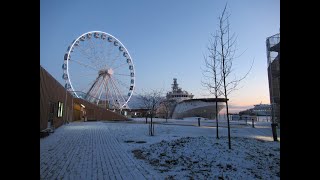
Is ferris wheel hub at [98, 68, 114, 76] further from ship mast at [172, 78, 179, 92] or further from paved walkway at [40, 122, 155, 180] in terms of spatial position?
ship mast at [172, 78, 179, 92]

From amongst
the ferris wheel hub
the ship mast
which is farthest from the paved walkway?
the ship mast

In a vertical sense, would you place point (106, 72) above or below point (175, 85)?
below

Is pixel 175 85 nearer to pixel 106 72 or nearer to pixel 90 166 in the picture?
pixel 106 72

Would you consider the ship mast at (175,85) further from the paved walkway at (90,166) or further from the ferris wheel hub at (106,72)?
the paved walkway at (90,166)

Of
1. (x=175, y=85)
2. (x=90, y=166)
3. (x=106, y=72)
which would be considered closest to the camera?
(x=90, y=166)

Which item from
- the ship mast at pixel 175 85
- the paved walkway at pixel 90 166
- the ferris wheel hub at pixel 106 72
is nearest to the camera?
the paved walkway at pixel 90 166

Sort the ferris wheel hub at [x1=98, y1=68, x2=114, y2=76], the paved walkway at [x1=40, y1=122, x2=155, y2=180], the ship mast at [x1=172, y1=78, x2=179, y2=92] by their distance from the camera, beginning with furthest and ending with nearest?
the ship mast at [x1=172, y1=78, x2=179, y2=92] < the ferris wheel hub at [x1=98, y1=68, x2=114, y2=76] < the paved walkway at [x1=40, y1=122, x2=155, y2=180]

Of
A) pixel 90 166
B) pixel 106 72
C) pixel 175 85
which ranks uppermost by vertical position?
pixel 175 85

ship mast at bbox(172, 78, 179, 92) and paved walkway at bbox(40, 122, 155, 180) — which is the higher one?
ship mast at bbox(172, 78, 179, 92)

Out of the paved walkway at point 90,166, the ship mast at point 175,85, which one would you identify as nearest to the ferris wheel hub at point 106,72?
the paved walkway at point 90,166

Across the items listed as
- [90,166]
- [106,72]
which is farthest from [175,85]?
[90,166]

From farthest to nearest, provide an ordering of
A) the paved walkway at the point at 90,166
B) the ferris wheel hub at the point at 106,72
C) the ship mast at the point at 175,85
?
the ship mast at the point at 175,85, the ferris wheel hub at the point at 106,72, the paved walkway at the point at 90,166

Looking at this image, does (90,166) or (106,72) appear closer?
(90,166)
